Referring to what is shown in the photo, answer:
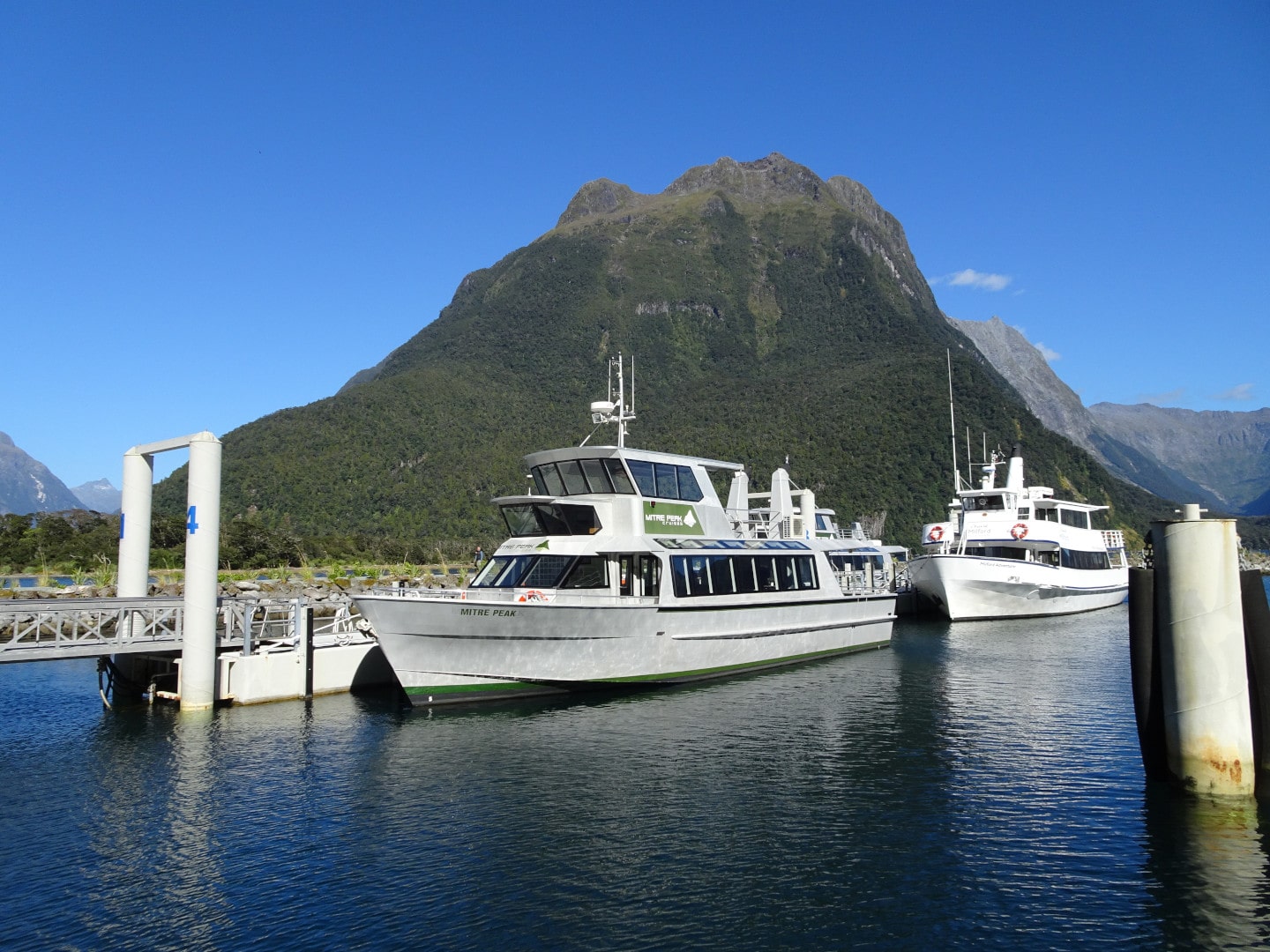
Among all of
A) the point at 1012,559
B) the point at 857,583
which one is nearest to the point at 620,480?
the point at 857,583

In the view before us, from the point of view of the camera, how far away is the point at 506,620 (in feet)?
68.4

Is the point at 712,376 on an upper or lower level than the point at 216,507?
upper

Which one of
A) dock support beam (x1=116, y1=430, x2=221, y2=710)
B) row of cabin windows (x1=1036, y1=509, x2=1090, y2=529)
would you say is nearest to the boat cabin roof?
dock support beam (x1=116, y1=430, x2=221, y2=710)

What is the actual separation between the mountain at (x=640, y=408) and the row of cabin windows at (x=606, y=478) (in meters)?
44.2

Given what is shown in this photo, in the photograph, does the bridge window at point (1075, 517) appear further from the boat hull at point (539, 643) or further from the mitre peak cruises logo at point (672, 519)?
the boat hull at point (539, 643)

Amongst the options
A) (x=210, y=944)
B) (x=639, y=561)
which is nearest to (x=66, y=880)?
(x=210, y=944)

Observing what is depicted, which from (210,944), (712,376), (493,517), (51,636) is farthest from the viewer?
(712,376)

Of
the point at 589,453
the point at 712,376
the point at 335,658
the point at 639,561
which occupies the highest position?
the point at 712,376

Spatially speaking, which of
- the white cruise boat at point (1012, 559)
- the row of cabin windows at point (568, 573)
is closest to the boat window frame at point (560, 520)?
the row of cabin windows at point (568, 573)

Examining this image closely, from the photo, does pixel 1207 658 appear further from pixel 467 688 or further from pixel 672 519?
pixel 467 688

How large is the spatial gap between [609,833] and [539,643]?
8.78 m

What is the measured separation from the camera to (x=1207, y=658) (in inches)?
505

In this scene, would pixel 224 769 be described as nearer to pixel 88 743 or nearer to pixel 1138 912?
pixel 88 743

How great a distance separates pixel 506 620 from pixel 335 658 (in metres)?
5.78
